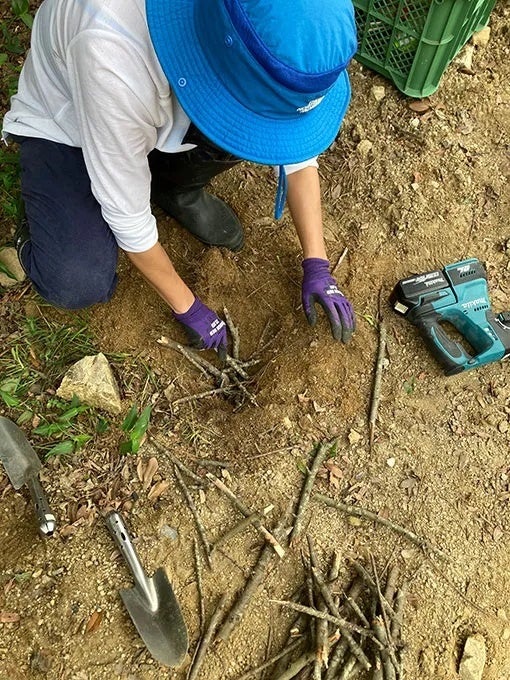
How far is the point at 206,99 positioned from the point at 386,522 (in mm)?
1267

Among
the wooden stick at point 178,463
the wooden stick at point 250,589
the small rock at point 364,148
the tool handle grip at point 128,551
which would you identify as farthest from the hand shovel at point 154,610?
the small rock at point 364,148

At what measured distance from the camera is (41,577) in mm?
1660

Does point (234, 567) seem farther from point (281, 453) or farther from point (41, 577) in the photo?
point (41, 577)

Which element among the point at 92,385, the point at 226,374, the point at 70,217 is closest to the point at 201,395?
the point at 226,374

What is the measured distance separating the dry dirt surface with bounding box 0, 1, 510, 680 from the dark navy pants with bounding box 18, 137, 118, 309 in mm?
190

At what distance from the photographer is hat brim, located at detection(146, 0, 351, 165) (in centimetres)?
112

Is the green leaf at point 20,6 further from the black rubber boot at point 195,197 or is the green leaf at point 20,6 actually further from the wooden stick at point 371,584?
the wooden stick at point 371,584

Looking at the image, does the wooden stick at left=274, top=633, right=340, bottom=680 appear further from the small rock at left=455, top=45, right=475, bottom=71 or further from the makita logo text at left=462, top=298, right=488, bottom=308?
the small rock at left=455, top=45, right=475, bottom=71

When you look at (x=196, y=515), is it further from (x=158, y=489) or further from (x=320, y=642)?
(x=320, y=642)

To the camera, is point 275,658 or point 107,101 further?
point 275,658

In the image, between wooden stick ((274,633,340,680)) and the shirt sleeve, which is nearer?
the shirt sleeve

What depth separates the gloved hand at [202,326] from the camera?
6.03 feet

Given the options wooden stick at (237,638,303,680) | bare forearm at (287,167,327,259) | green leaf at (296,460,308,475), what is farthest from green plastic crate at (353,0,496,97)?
wooden stick at (237,638,303,680)

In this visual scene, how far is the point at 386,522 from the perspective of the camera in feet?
5.82
